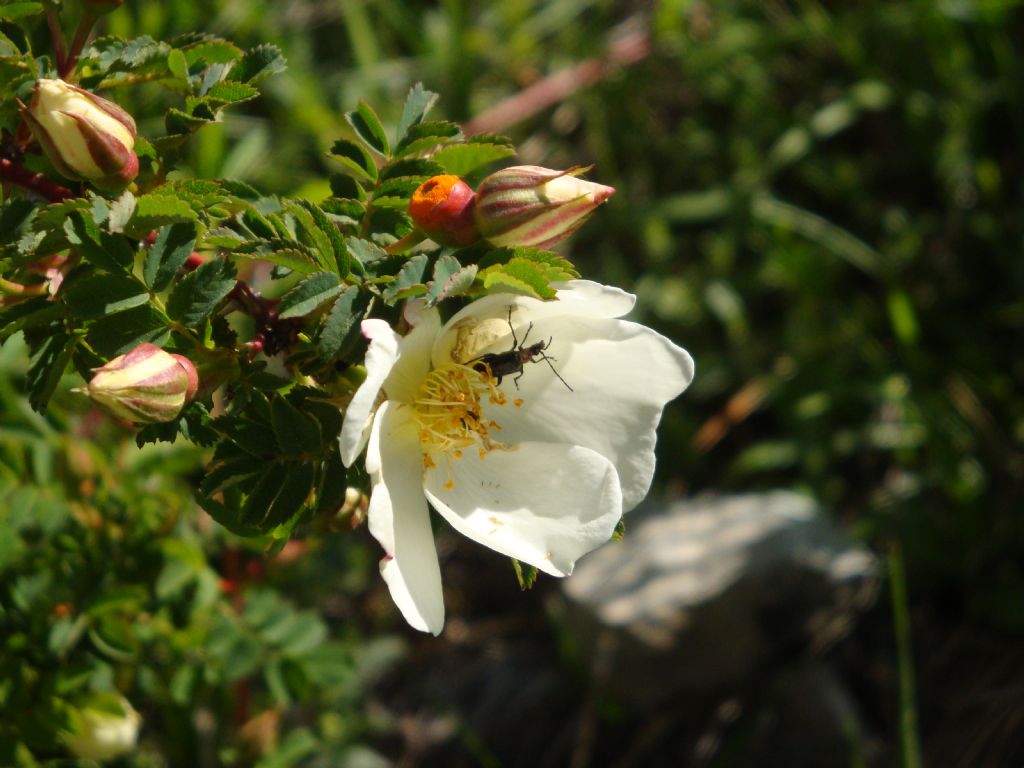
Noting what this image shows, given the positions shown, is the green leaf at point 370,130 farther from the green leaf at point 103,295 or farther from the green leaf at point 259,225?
the green leaf at point 103,295

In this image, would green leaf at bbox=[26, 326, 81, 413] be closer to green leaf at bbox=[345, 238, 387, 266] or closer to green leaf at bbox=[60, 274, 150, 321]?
green leaf at bbox=[60, 274, 150, 321]

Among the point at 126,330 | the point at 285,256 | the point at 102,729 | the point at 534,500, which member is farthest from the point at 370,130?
the point at 102,729

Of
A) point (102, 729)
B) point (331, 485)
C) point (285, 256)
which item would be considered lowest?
point (102, 729)

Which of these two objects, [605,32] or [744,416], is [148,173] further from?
[605,32]

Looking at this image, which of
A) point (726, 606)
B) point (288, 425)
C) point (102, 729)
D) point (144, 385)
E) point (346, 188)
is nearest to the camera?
point (144, 385)

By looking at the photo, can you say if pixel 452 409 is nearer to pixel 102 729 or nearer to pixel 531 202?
pixel 531 202

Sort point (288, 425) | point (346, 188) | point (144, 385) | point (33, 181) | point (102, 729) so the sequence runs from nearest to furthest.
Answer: point (144, 385) < point (288, 425) < point (33, 181) < point (346, 188) < point (102, 729)

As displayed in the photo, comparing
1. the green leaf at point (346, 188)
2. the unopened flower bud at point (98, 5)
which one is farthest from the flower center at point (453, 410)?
the unopened flower bud at point (98, 5)
